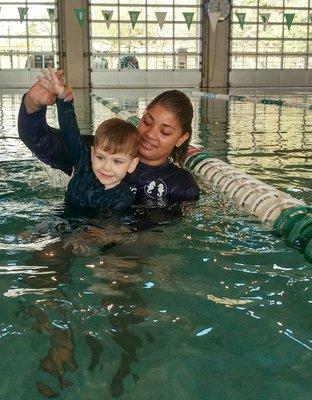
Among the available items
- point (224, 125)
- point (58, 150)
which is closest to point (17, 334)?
point (58, 150)

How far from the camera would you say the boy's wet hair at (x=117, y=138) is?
2.84 metres

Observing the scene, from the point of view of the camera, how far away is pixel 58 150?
10.3ft

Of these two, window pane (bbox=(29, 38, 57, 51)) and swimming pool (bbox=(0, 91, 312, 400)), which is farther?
window pane (bbox=(29, 38, 57, 51))

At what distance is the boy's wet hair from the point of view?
284 centimetres

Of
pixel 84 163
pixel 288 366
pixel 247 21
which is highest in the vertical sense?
pixel 247 21

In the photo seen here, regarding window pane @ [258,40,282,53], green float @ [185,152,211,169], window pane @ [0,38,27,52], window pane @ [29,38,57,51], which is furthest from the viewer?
window pane @ [258,40,282,53]

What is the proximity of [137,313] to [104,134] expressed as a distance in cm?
127

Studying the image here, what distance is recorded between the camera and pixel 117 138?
2848 mm

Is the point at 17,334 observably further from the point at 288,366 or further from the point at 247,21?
the point at 247,21

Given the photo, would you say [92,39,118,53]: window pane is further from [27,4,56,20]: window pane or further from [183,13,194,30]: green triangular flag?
[183,13,194,30]: green triangular flag

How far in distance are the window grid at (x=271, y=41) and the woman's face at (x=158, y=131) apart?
2307 centimetres

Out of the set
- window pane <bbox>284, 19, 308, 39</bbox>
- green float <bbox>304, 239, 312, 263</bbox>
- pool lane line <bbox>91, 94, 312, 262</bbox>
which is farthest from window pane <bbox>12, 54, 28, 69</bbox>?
green float <bbox>304, 239, 312, 263</bbox>

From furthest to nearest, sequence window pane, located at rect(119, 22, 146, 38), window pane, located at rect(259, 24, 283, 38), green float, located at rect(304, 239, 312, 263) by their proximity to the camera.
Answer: window pane, located at rect(259, 24, 283, 38) → window pane, located at rect(119, 22, 146, 38) → green float, located at rect(304, 239, 312, 263)

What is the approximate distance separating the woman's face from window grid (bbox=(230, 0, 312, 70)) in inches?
908
